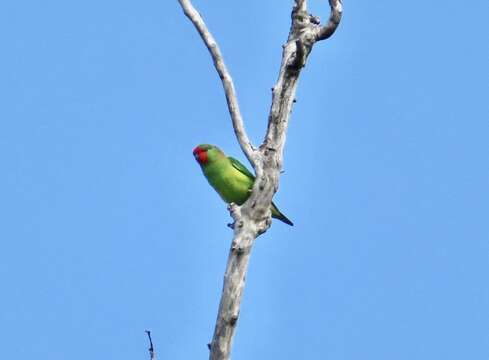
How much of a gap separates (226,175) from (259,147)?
1460 millimetres

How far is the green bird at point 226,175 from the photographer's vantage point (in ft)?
30.7

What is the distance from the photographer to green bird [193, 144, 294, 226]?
368 inches

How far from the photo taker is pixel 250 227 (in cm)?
768

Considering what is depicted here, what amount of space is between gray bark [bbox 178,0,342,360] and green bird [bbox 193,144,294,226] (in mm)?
1093

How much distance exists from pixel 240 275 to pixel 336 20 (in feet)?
8.37

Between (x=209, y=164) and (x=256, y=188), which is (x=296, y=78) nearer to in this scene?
(x=256, y=188)

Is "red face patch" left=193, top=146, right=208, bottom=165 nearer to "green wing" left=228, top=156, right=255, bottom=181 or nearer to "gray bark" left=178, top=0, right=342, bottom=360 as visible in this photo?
"green wing" left=228, top=156, right=255, bottom=181

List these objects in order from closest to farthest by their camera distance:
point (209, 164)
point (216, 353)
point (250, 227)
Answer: point (216, 353)
point (250, 227)
point (209, 164)

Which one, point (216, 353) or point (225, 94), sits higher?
point (225, 94)

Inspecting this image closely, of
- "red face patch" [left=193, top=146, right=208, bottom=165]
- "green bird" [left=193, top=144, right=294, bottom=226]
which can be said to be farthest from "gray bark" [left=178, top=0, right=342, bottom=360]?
"red face patch" [left=193, top=146, right=208, bottom=165]

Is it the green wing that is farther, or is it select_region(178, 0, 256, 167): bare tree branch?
the green wing

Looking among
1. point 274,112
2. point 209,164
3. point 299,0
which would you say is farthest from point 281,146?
point 209,164

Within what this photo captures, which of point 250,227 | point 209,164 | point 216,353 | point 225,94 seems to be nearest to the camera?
point 216,353

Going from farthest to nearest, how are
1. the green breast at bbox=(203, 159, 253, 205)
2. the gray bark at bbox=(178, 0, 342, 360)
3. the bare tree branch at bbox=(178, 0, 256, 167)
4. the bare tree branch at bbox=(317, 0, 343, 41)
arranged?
the green breast at bbox=(203, 159, 253, 205) < the bare tree branch at bbox=(317, 0, 343, 41) < the bare tree branch at bbox=(178, 0, 256, 167) < the gray bark at bbox=(178, 0, 342, 360)
